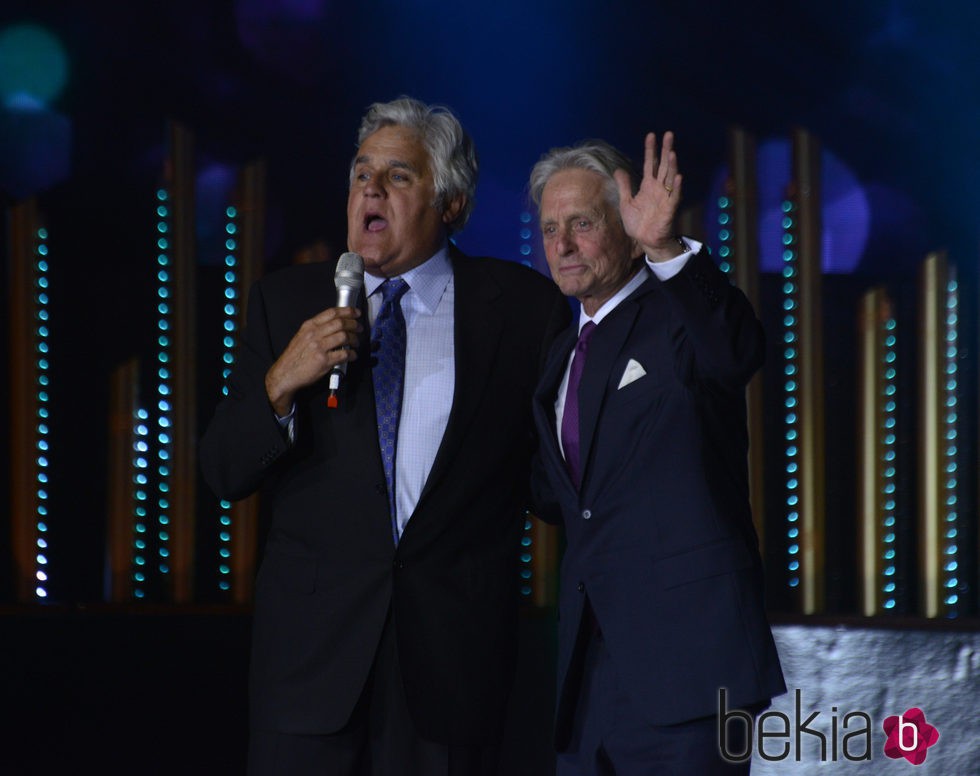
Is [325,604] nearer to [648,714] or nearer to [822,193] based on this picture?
[648,714]

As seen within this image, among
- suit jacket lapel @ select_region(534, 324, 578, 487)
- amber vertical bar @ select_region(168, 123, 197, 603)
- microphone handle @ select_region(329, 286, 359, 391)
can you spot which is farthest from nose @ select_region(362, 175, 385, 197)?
amber vertical bar @ select_region(168, 123, 197, 603)

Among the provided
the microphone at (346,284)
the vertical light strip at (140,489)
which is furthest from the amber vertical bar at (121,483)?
the microphone at (346,284)

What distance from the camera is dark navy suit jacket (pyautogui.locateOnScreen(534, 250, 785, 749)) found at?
1.90m

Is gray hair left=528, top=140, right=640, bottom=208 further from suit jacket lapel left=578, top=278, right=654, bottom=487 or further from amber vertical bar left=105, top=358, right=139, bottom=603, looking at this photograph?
amber vertical bar left=105, top=358, right=139, bottom=603

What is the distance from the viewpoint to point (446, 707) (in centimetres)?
213

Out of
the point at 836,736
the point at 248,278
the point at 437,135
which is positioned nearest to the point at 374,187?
the point at 437,135

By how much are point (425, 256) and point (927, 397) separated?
1534mm

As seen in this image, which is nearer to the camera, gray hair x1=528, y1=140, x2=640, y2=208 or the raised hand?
the raised hand

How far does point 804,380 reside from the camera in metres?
3.22

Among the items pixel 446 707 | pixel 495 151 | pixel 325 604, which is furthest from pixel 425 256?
pixel 495 151

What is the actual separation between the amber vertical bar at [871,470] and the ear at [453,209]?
1.30 meters

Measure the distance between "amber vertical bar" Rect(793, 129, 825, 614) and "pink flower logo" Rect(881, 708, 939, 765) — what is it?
34 centimetres

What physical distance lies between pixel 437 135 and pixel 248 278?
0.99m

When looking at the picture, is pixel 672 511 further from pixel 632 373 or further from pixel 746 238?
pixel 746 238
